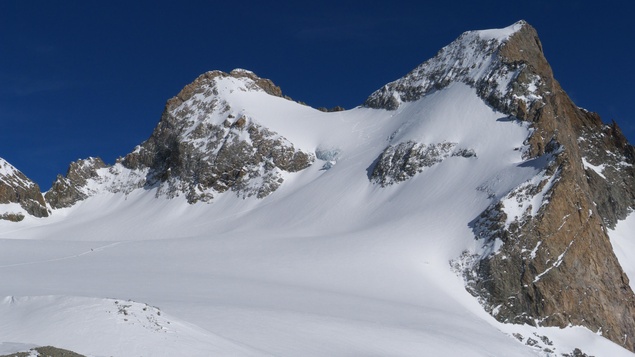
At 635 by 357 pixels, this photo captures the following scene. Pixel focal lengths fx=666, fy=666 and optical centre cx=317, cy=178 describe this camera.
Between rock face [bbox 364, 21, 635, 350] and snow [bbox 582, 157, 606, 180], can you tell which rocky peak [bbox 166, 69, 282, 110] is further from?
snow [bbox 582, 157, 606, 180]

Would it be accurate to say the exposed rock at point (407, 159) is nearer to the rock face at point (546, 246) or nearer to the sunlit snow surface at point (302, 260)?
the rock face at point (546, 246)

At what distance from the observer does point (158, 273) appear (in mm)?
38375

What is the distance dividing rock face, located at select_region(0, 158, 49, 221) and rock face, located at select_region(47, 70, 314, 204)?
9.15 ft

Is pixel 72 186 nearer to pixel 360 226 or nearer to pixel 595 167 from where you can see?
pixel 360 226

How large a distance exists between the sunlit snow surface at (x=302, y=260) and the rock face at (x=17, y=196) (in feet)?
6.70

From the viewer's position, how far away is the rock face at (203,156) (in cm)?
7919

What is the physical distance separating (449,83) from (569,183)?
26.7 m

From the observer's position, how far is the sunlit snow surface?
21.2 m

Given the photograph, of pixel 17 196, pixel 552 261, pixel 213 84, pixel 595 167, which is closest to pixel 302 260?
pixel 552 261

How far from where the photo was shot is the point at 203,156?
8375 cm

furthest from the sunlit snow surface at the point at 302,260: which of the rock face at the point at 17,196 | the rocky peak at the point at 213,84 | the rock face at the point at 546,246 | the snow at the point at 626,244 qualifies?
the snow at the point at 626,244

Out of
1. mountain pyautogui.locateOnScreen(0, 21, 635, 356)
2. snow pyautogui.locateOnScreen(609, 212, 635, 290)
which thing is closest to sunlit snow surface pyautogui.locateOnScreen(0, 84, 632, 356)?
mountain pyautogui.locateOnScreen(0, 21, 635, 356)

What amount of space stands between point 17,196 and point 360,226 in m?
50.6

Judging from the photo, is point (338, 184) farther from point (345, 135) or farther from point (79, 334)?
point (79, 334)
